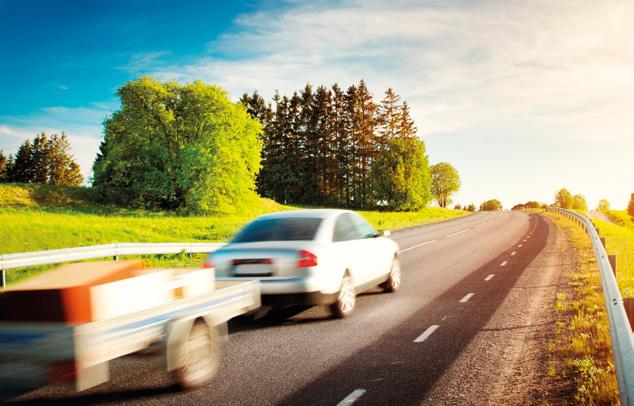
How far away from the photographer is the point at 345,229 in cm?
916

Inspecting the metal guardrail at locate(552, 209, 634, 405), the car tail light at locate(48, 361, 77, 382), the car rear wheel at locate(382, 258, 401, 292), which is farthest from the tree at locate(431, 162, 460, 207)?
the car tail light at locate(48, 361, 77, 382)

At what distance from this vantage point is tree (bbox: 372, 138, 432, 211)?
73312 mm

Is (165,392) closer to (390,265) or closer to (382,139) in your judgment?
(390,265)

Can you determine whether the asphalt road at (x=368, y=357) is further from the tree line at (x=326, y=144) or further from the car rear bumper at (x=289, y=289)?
the tree line at (x=326, y=144)

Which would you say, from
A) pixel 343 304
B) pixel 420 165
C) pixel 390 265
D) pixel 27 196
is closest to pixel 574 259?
pixel 390 265

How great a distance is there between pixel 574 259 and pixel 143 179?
35.3 metres

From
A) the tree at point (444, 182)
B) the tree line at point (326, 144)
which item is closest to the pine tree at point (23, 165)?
the tree line at point (326, 144)

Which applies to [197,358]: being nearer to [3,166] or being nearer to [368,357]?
[368,357]

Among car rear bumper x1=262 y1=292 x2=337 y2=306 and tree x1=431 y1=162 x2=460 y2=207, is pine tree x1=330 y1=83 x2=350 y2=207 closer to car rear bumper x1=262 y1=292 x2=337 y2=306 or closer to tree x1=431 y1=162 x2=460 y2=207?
tree x1=431 y1=162 x2=460 y2=207

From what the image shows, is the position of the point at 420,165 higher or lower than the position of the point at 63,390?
higher

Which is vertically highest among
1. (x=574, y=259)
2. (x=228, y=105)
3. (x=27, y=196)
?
(x=228, y=105)

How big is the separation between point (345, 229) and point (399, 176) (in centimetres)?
6459

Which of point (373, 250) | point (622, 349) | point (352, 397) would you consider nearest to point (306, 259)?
point (373, 250)

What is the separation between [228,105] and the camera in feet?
146
